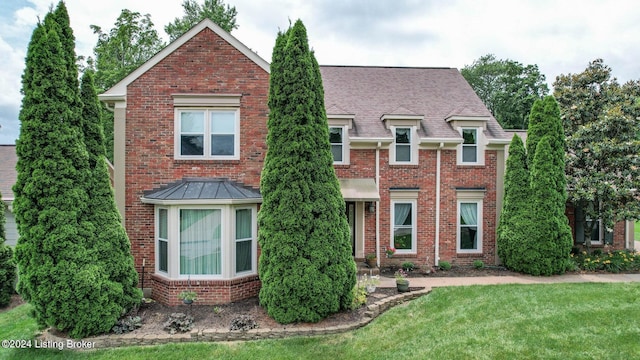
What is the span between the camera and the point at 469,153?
516 inches

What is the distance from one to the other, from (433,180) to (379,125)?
10.00ft

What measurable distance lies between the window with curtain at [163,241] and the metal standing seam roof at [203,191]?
1.95 feet

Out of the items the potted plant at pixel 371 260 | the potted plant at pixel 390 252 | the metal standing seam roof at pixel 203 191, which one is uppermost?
the metal standing seam roof at pixel 203 191

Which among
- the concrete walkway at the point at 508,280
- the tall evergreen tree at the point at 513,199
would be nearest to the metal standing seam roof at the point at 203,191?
the concrete walkway at the point at 508,280

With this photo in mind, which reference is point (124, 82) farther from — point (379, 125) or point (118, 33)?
point (118, 33)

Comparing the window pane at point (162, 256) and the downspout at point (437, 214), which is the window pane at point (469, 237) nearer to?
the downspout at point (437, 214)

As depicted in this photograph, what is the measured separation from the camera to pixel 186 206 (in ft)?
29.3

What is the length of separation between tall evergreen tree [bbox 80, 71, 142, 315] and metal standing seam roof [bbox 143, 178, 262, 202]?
131cm

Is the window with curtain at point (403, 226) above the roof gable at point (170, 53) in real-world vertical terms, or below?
below

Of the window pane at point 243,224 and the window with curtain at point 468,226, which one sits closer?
the window pane at point 243,224

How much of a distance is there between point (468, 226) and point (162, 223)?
36.6ft

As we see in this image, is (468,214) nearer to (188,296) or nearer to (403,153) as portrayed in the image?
(403,153)

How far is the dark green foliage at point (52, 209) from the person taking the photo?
6938mm

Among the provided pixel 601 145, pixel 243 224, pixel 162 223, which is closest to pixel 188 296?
pixel 162 223
